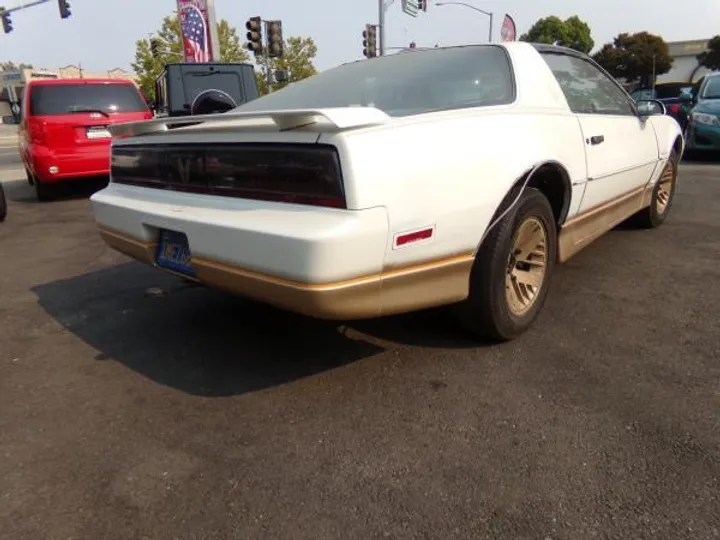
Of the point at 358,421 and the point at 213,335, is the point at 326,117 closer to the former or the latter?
the point at 358,421

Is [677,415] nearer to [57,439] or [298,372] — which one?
[298,372]

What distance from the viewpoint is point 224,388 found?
2.44 metres

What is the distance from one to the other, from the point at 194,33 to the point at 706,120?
11541 mm

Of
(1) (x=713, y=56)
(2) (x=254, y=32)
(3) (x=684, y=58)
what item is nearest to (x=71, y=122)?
(2) (x=254, y=32)

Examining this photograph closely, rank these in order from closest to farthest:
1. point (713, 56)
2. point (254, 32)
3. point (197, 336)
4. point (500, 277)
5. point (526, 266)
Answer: point (500, 277) < point (526, 266) < point (197, 336) < point (254, 32) < point (713, 56)

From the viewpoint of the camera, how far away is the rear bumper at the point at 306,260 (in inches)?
76.6

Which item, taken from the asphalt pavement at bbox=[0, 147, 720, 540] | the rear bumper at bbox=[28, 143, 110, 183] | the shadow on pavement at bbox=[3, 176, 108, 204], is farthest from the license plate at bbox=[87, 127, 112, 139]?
→ the asphalt pavement at bbox=[0, 147, 720, 540]

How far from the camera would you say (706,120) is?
31.6 ft

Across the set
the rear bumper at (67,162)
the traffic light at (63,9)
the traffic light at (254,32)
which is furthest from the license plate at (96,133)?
the traffic light at (63,9)

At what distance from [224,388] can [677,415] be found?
1.82 meters

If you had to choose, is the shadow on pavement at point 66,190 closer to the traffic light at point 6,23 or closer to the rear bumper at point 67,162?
the rear bumper at point 67,162

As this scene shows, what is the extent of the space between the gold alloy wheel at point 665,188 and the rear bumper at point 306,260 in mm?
3413

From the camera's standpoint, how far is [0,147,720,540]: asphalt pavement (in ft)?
5.49

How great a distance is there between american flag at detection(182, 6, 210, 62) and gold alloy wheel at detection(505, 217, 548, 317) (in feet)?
44.0
